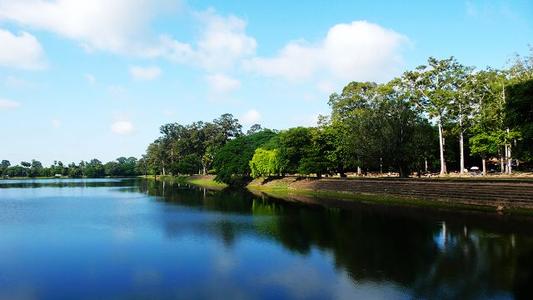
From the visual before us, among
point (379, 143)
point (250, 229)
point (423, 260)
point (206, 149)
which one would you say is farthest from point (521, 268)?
point (206, 149)

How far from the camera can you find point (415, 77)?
53.6 metres

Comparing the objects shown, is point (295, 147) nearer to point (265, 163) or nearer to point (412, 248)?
point (265, 163)

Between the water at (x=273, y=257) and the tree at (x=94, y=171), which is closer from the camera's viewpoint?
the water at (x=273, y=257)

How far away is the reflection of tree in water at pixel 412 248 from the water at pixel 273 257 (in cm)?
5

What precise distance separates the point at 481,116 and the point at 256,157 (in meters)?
39.5

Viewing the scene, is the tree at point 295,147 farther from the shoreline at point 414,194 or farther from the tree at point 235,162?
the tree at point 235,162

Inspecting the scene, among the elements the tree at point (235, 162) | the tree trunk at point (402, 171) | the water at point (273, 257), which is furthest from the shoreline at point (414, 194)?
the tree at point (235, 162)

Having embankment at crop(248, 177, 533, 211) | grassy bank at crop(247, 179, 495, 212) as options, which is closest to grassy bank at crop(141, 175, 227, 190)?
grassy bank at crop(247, 179, 495, 212)

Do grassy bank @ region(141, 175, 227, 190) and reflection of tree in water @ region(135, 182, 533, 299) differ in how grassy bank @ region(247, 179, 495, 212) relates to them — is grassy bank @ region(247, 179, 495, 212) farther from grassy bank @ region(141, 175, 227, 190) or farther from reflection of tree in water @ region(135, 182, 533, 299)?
grassy bank @ region(141, 175, 227, 190)

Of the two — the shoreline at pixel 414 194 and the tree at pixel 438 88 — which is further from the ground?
the tree at pixel 438 88

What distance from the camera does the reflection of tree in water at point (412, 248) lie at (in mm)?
15359

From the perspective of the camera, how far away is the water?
15078mm

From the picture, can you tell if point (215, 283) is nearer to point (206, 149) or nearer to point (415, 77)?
point (415, 77)

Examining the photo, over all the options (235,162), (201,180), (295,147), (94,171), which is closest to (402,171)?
(295,147)
